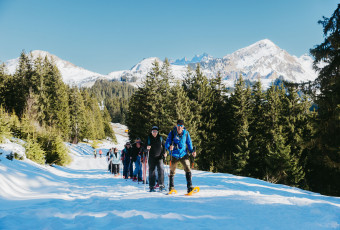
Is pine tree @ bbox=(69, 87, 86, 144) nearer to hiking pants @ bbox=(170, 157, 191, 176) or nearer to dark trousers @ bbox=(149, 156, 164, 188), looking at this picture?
dark trousers @ bbox=(149, 156, 164, 188)

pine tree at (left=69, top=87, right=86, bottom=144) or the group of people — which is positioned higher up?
pine tree at (left=69, top=87, right=86, bottom=144)

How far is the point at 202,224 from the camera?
409 cm

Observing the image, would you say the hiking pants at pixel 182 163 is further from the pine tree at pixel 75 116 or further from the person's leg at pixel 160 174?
the pine tree at pixel 75 116

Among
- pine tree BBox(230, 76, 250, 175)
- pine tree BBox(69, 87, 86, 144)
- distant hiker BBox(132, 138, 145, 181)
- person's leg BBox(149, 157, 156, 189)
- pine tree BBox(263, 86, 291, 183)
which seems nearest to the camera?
person's leg BBox(149, 157, 156, 189)

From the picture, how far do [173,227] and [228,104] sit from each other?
31.8 metres

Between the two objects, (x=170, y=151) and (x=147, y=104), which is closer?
(x=170, y=151)

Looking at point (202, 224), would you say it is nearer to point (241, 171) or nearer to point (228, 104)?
point (241, 171)

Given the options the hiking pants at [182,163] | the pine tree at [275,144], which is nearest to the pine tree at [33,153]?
the hiking pants at [182,163]

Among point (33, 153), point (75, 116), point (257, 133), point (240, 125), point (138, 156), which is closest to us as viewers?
point (138, 156)

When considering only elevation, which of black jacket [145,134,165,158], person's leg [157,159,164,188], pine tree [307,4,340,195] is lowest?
person's leg [157,159,164,188]

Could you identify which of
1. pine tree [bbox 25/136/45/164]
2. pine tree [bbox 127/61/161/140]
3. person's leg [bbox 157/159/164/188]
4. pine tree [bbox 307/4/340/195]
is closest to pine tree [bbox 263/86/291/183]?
pine tree [bbox 307/4/340/195]

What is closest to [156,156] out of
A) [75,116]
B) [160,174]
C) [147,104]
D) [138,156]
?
[160,174]

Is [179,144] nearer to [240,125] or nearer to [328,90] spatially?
[328,90]

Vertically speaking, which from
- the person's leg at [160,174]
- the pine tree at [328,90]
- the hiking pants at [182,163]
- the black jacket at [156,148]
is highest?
the pine tree at [328,90]
